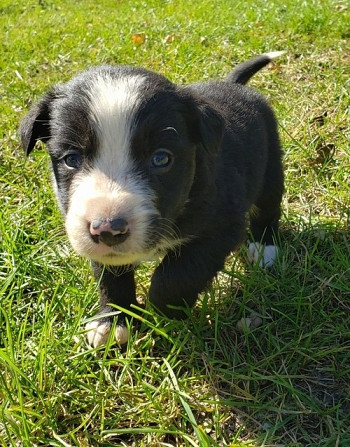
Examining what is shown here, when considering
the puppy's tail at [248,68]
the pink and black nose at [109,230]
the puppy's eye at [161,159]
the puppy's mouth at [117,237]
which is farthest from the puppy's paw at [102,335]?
the puppy's tail at [248,68]

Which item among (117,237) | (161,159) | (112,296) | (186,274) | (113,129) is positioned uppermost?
(113,129)

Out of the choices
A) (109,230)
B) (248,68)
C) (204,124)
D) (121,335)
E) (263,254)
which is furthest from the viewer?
(248,68)

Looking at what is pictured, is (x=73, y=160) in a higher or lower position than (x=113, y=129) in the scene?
lower

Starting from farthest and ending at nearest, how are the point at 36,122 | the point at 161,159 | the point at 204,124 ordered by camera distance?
the point at 36,122 < the point at 204,124 < the point at 161,159

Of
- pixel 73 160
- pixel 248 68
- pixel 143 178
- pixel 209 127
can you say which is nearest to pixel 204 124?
pixel 209 127

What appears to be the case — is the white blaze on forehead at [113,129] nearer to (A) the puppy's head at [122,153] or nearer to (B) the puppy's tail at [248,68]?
(A) the puppy's head at [122,153]

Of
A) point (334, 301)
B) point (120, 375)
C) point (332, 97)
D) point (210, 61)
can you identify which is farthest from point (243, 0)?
point (120, 375)

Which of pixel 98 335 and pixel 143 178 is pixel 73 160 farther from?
pixel 98 335
